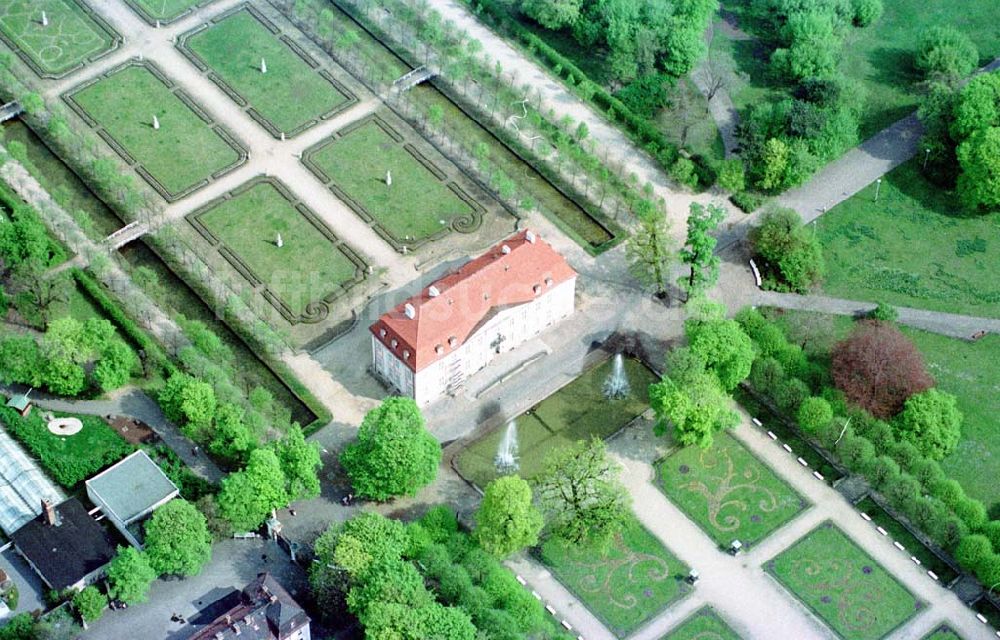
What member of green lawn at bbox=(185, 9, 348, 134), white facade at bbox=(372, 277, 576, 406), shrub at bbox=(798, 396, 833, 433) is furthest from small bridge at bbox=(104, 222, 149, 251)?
shrub at bbox=(798, 396, 833, 433)

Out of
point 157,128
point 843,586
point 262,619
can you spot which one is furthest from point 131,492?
point 843,586

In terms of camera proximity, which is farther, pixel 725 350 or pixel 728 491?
pixel 725 350

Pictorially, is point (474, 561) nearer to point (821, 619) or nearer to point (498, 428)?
point (498, 428)

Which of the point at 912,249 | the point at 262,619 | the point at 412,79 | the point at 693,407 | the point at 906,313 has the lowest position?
the point at 693,407

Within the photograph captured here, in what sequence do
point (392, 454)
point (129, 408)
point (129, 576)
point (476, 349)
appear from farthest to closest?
point (476, 349) < point (129, 408) < point (392, 454) < point (129, 576)

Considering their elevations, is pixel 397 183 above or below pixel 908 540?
above

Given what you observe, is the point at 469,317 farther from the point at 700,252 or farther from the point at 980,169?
the point at 980,169

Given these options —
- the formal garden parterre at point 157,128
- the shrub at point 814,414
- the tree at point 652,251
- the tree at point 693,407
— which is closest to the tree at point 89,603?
the formal garden parterre at point 157,128

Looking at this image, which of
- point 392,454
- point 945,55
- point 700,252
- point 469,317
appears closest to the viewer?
point 392,454
